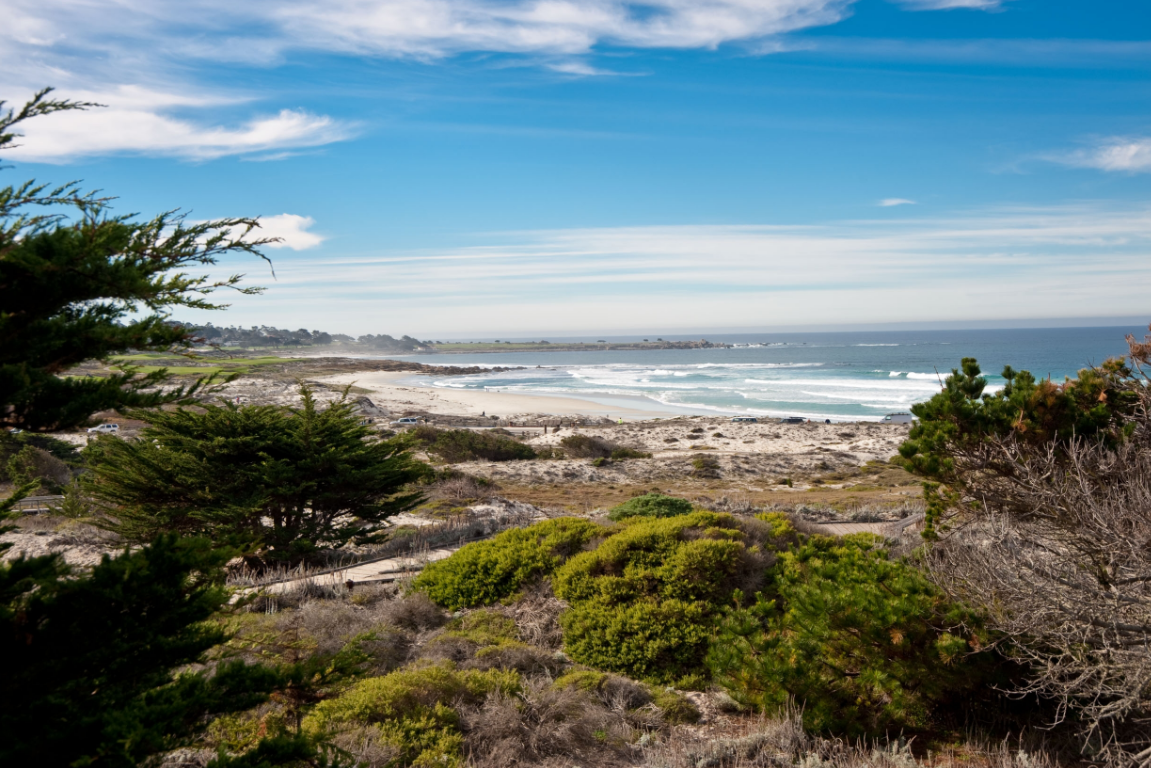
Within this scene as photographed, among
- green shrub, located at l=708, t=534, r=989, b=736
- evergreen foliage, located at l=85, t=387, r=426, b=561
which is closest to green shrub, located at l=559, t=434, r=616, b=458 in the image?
evergreen foliage, located at l=85, t=387, r=426, b=561

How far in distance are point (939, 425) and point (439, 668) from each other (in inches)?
253

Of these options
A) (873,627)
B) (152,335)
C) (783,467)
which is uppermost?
(152,335)

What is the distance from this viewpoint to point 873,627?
5.61 metres

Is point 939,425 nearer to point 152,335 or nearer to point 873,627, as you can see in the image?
Result: point 873,627

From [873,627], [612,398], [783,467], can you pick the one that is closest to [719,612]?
[873,627]

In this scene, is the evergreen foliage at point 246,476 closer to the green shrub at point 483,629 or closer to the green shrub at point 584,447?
the green shrub at point 483,629

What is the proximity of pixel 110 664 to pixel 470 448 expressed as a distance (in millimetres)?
32204

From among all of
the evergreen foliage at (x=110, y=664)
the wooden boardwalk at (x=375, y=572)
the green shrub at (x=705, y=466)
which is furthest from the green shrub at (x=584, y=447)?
the evergreen foliage at (x=110, y=664)

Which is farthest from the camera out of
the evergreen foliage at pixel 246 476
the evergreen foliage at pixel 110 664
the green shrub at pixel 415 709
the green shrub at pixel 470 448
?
the green shrub at pixel 470 448

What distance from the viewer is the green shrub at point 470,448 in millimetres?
34562

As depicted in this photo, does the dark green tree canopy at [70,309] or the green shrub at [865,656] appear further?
the green shrub at [865,656]

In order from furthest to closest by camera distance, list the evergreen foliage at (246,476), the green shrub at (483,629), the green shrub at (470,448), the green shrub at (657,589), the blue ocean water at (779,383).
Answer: the blue ocean water at (779,383) < the green shrub at (470,448) < the evergreen foliage at (246,476) < the green shrub at (483,629) < the green shrub at (657,589)

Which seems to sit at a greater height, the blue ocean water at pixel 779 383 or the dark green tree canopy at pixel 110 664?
the dark green tree canopy at pixel 110 664

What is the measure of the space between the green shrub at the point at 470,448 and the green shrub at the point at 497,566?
970 inches
